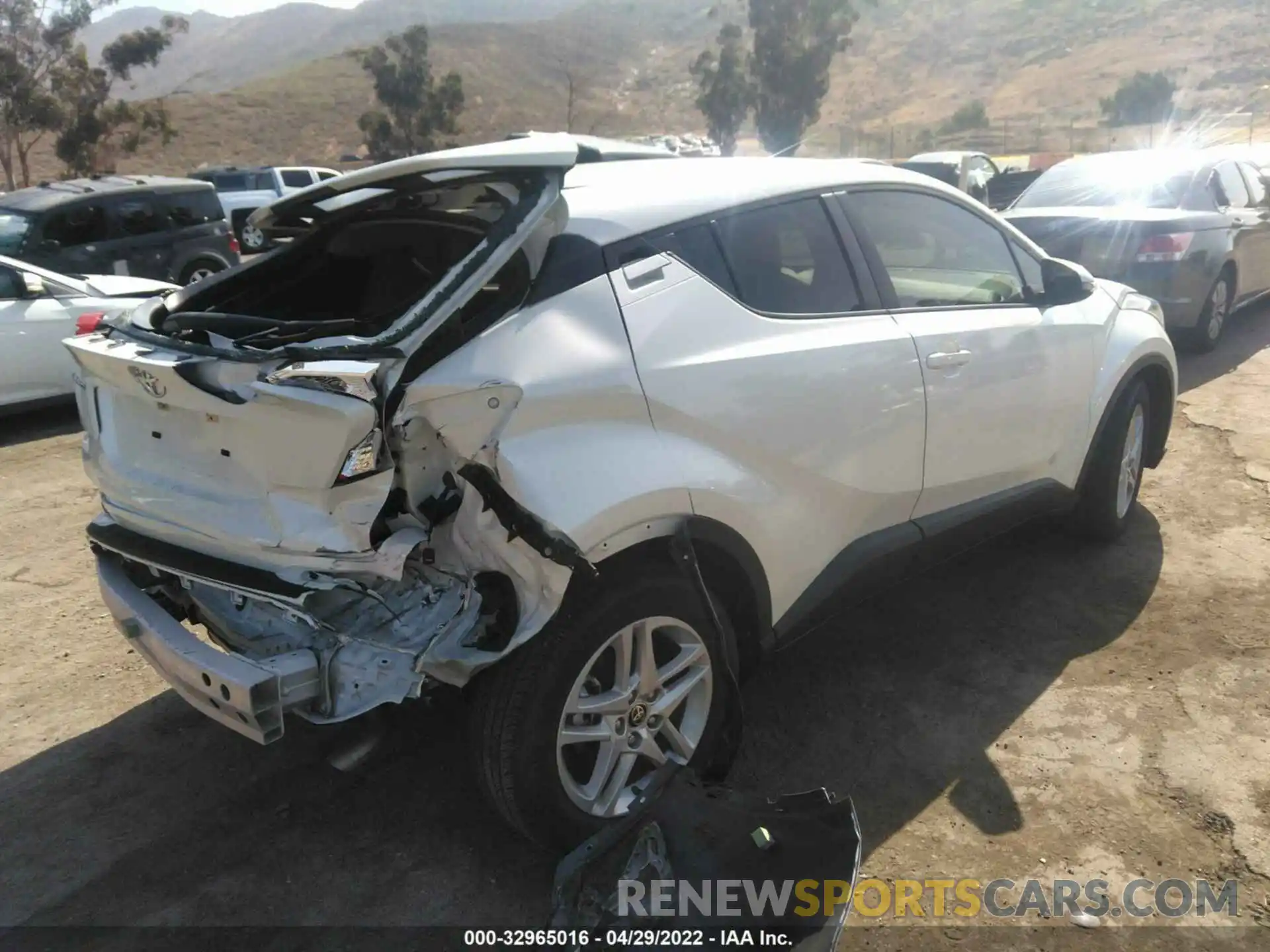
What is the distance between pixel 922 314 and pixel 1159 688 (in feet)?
5.31

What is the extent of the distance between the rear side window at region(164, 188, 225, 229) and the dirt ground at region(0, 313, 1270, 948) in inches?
340

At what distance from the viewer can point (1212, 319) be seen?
8453mm

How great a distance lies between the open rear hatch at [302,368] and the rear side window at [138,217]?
9.44 m

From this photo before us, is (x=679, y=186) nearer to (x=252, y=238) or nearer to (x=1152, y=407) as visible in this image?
(x=252, y=238)

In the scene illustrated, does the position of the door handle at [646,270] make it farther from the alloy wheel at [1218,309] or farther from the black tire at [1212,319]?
the alloy wheel at [1218,309]

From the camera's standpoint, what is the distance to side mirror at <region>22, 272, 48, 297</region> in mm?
7406

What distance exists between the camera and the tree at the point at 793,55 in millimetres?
56531

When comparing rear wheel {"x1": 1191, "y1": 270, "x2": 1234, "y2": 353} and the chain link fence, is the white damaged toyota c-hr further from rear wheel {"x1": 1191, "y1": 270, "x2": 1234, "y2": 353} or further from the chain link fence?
the chain link fence

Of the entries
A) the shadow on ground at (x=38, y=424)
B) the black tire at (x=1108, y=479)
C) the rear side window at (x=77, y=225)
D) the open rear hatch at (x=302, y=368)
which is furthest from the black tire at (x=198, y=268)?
the black tire at (x=1108, y=479)

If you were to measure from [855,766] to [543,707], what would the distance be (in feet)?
4.08

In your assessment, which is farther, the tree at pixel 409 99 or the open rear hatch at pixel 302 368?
the tree at pixel 409 99

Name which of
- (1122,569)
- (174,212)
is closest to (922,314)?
(1122,569)

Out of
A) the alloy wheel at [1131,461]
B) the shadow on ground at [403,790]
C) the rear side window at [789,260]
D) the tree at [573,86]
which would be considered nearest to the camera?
the shadow on ground at [403,790]

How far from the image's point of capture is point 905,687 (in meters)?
3.64
